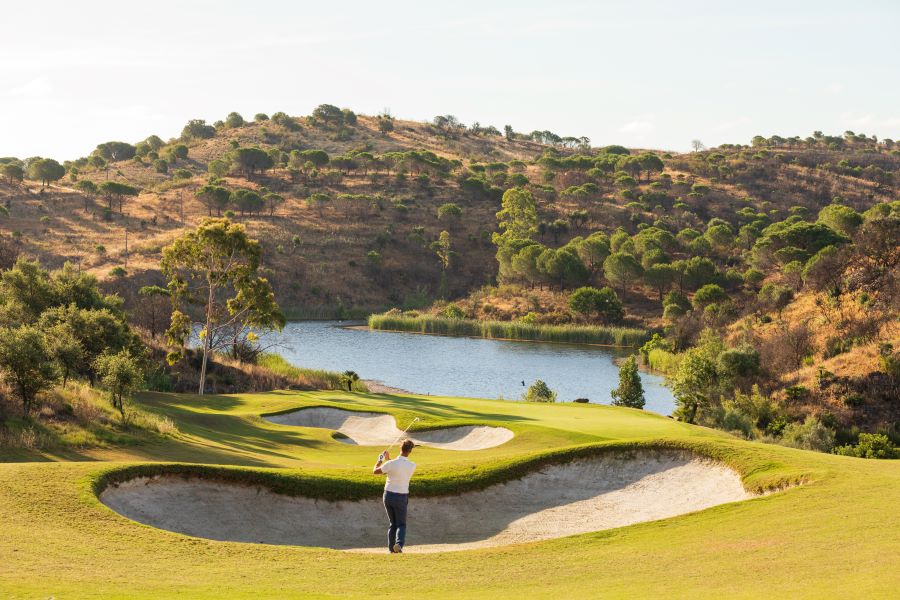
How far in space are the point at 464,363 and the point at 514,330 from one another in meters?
21.6

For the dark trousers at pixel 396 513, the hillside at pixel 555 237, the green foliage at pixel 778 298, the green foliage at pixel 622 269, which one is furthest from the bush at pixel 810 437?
the green foliage at pixel 622 269

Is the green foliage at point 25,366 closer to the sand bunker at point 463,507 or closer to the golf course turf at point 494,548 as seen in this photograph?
the golf course turf at point 494,548

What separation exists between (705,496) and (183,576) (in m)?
13.0

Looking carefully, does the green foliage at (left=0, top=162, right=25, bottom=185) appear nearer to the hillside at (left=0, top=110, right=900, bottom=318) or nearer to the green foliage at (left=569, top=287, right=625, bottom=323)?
the hillside at (left=0, top=110, right=900, bottom=318)

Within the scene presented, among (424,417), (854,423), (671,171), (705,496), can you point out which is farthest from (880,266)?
(671,171)

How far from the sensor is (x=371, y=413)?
38.8 meters

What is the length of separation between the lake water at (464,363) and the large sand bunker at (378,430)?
20529 mm

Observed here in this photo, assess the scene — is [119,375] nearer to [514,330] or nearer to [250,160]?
[514,330]

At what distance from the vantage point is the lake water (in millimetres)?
65062

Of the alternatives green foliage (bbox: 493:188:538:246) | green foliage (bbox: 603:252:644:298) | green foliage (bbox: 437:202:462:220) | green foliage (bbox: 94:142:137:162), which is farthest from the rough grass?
green foliage (bbox: 94:142:137:162)

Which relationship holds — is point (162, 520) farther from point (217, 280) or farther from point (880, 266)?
point (880, 266)

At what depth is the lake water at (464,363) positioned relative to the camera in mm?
65062

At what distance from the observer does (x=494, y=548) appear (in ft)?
53.2

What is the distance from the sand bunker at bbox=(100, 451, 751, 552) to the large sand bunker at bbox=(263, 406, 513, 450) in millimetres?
8961
